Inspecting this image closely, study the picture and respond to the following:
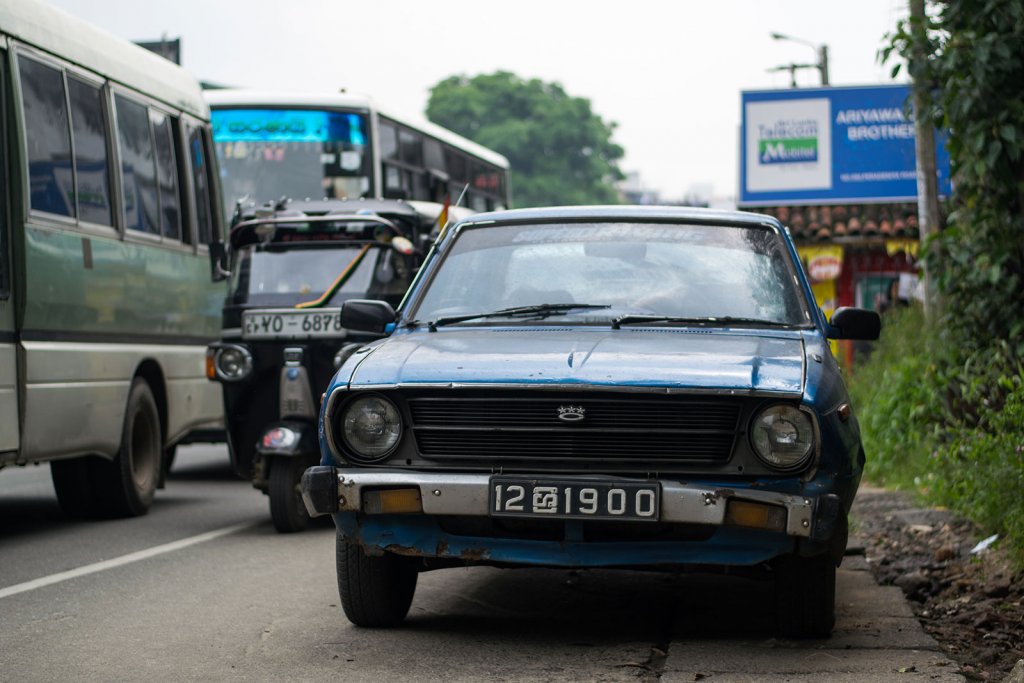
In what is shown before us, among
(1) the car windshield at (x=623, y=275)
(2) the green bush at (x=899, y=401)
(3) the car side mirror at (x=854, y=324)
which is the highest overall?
(1) the car windshield at (x=623, y=275)

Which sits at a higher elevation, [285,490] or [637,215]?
[637,215]

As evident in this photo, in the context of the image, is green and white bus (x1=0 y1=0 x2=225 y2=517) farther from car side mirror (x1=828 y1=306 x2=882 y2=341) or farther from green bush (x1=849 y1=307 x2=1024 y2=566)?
green bush (x1=849 y1=307 x2=1024 y2=566)

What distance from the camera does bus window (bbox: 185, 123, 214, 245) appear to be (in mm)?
13223

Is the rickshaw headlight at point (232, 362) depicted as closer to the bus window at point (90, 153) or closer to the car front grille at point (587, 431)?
the bus window at point (90, 153)

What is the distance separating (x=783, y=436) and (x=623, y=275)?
1494 millimetres

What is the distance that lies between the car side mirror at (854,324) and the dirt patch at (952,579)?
1211 mm

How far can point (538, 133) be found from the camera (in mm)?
68812

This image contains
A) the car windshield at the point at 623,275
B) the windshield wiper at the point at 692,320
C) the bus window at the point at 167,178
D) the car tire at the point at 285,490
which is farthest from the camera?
the bus window at the point at 167,178

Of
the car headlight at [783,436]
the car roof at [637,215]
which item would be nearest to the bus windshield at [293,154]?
the car roof at [637,215]

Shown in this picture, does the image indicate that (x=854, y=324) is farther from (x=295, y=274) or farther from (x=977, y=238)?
(x=295, y=274)

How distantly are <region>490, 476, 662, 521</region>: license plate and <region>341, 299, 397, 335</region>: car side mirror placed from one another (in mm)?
1562

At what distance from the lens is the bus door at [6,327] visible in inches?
363

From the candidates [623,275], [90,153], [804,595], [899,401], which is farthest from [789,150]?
[804,595]

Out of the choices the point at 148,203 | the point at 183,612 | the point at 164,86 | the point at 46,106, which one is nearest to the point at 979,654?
the point at 183,612
